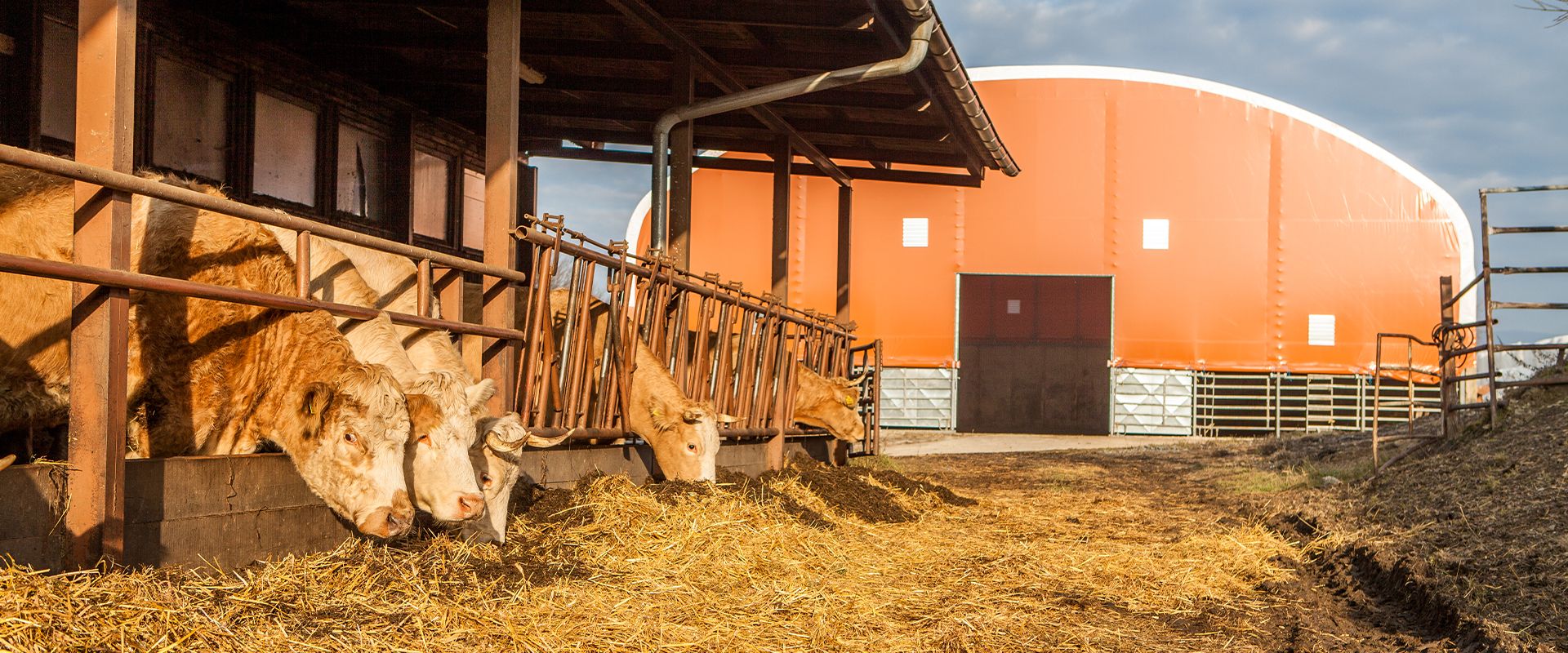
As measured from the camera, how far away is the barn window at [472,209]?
44.1 feet

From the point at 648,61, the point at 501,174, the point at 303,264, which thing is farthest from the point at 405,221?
the point at 303,264

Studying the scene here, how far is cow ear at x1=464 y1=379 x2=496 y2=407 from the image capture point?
559cm

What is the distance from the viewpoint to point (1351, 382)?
2369cm

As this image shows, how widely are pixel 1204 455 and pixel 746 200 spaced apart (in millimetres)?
10305

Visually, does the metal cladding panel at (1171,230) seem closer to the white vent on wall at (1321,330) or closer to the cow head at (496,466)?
the white vent on wall at (1321,330)

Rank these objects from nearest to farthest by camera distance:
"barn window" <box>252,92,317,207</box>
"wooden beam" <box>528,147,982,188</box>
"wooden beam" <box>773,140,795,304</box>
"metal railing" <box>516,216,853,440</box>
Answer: "metal railing" <box>516,216,853,440</box>, "barn window" <box>252,92,317,207</box>, "wooden beam" <box>773,140,795,304</box>, "wooden beam" <box>528,147,982,188</box>

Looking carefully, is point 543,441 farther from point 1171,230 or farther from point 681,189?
point 1171,230

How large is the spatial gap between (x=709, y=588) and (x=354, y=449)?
1.62m

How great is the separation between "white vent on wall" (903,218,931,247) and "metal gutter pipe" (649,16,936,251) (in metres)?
15.1

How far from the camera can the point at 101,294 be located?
13.1 feet

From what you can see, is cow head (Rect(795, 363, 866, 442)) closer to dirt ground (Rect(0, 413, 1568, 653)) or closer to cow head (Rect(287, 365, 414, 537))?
dirt ground (Rect(0, 413, 1568, 653))

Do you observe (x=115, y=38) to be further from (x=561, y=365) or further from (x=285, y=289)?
(x=561, y=365)

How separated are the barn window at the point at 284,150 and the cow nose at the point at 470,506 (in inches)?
225

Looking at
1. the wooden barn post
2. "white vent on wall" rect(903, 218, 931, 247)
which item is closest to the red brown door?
"white vent on wall" rect(903, 218, 931, 247)
